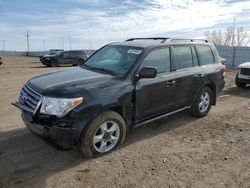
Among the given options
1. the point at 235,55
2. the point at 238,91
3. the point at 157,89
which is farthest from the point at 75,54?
the point at 157,89

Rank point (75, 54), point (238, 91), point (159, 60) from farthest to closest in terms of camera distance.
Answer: point (75, 54)
point (238, 91)
point (159, 60)

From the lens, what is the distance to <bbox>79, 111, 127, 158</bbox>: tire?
4.08 metres

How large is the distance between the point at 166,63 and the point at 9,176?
3349mm

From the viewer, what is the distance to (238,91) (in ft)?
32.7

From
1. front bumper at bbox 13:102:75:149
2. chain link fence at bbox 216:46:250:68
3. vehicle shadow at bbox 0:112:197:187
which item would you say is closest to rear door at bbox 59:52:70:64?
chain link fence at bbox 216:46:250:68

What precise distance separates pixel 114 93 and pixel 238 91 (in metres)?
7.09

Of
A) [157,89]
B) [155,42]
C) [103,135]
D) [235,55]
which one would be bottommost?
[103,135]

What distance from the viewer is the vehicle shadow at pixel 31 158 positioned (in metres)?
3.74

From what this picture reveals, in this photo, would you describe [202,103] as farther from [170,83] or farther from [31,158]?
[31,158]

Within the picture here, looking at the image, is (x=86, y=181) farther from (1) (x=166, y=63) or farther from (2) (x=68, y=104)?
(1) (x=166, y=63)

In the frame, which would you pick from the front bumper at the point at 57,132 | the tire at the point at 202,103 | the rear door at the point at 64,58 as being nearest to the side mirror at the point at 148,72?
the front bumper at the point at 57,132

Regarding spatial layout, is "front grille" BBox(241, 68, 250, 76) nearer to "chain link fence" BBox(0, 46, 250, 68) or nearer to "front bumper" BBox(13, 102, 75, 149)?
"front bumper" BBox(13, 102, 75, 149)

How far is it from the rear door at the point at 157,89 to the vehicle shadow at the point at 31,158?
57 centimetres

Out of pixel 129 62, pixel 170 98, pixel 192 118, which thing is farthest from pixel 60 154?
pixel 192 118
